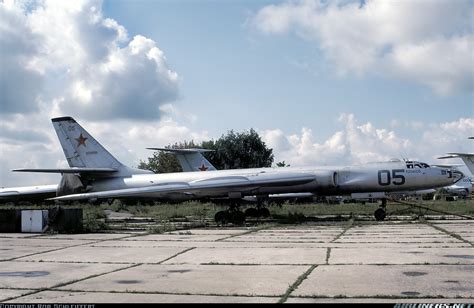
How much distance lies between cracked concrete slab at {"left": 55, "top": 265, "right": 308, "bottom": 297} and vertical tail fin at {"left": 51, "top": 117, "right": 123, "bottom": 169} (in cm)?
1925

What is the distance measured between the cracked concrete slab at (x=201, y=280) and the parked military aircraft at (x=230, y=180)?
1391cm

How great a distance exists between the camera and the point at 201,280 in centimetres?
781

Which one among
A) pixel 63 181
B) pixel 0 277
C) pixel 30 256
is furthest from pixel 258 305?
pixel 63 181

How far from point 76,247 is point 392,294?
8.56 m

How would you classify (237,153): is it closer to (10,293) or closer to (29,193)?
(29,193)

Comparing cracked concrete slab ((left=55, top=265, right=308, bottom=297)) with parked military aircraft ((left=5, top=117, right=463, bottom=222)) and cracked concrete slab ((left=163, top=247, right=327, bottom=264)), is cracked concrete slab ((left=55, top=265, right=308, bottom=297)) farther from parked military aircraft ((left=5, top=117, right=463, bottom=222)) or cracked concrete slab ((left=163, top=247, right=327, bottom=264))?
parked military aircraft ((left=5, top=117, right=463, bottom=222))

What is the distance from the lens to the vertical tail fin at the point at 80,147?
27922mm

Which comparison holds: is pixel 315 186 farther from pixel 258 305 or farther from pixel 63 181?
pixel 258 305

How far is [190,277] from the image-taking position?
26.6 feet

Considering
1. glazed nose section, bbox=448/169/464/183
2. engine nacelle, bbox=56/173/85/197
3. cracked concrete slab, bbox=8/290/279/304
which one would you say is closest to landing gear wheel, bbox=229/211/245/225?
engine nacelle, bbox=56/173/85/197

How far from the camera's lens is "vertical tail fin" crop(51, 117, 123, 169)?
2792 centimetres

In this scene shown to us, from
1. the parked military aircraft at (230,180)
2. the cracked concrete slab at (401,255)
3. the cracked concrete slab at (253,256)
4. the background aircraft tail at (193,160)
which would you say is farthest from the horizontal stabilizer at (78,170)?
the cracked concrete slab at (401,255)

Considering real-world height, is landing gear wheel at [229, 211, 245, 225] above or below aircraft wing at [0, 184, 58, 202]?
below

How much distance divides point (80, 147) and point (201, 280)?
21.8 meters
